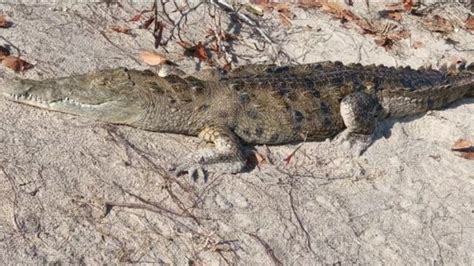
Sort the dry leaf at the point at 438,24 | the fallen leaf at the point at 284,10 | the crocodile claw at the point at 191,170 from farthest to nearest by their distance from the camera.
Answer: the dry leaf at the point at 438,24 < the fallen leaf at the point at 284,10 < the crocodile claw at the point at 191,170

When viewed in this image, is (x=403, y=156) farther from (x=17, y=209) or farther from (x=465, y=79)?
(x=17, y=209)

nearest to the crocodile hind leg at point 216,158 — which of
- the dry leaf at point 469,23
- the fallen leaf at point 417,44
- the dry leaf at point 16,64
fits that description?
the dry leaf at point 16,64

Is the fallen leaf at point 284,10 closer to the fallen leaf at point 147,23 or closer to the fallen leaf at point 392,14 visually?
the fallen leaf at point 392,14

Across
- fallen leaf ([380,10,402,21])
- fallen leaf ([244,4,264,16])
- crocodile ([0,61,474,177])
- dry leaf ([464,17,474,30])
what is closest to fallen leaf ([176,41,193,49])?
crocodile ([0,61,474,177])

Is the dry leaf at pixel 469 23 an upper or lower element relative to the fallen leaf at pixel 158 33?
lower

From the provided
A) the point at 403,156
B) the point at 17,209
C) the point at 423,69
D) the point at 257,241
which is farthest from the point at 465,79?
the point at 17,209

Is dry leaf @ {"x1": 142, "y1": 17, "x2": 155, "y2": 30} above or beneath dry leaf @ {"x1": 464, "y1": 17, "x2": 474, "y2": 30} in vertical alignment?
above

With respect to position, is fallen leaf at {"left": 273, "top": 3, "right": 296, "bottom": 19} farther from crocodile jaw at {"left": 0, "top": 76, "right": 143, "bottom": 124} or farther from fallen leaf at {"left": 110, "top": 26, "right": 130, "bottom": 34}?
crocodile jaw at {"left": 0, "top": 76, "right": 143, "bottom": 124}

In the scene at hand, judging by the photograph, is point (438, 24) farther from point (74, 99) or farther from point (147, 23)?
point (74, 99)
